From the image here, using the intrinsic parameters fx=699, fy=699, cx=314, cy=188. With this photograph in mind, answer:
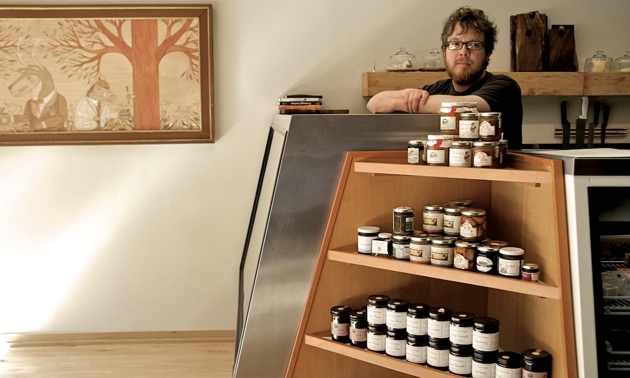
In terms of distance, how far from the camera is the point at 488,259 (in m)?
2.13

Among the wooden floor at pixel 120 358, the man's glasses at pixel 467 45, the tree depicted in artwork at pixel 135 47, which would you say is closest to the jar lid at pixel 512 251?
the man's glasses at pixel 467 45

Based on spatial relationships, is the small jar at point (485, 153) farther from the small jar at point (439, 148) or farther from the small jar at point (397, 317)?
Answer: the small jar at point (397, 317)

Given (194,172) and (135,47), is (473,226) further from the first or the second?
(135,47)

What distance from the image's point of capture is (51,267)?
4227 mm

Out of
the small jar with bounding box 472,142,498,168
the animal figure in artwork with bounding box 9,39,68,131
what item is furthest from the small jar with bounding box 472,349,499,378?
the animal figure in artwork with bounding box 9,39,68,131

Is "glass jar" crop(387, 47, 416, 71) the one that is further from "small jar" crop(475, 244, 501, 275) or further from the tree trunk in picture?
"small jar" crop(475, 244, 501, 275)

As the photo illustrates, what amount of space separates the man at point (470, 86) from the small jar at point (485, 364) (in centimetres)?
90

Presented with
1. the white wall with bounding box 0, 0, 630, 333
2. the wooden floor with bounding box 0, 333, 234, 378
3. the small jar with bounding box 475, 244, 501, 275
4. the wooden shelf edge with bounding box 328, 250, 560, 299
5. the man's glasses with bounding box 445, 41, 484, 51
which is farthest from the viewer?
the white wall with bounding box 0, 0, 630, 333

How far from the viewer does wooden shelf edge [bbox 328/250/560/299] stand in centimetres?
201

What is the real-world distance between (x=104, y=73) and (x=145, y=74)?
0.24 metres

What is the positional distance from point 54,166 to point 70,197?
205mm

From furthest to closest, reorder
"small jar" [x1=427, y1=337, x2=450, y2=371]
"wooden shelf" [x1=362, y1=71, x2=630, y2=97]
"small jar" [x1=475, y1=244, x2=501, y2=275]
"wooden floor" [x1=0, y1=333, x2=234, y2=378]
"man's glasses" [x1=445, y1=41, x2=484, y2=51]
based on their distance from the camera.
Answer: "wooden shelf" [x1=362, y1=71, x2=630, y2=97], "wooden floor" [x1=0, y1=333, x2=234, y2=378], "man's glasses" [x1=445, y1=41, x2=484, y2=51], "small jar" [x1=427, y1=337, x2=450, y2=371], "small jar" [x1=475, y1=244, x2=501, y2=275]

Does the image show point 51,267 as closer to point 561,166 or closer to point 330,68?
point 330,68

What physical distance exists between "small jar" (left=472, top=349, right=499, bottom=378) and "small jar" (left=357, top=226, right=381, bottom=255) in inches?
19.6
